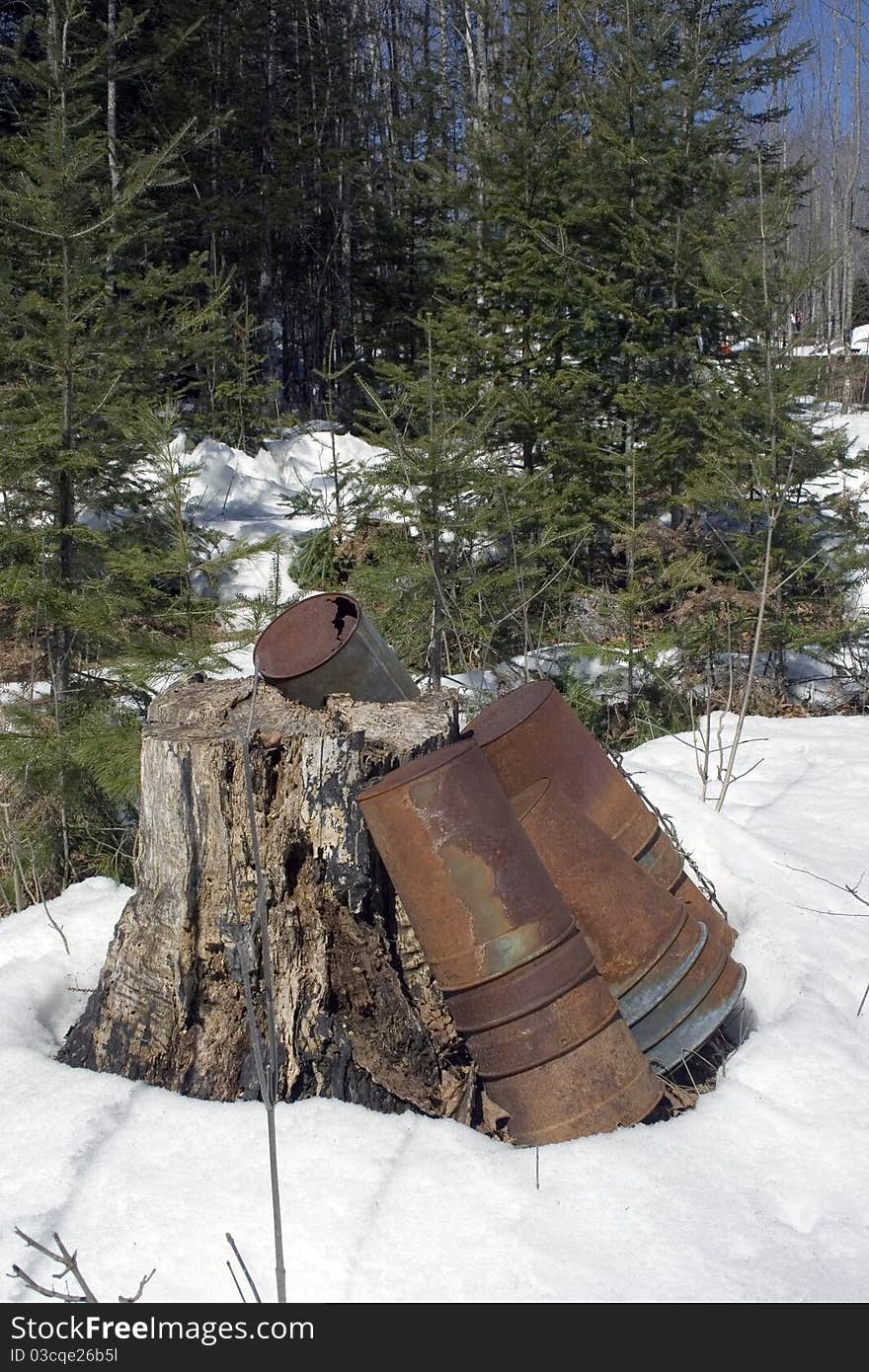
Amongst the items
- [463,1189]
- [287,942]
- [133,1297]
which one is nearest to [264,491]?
[287,942]

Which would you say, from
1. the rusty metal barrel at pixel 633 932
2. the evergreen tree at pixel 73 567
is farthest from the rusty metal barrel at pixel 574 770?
the evergreen tree at pixel 73 567

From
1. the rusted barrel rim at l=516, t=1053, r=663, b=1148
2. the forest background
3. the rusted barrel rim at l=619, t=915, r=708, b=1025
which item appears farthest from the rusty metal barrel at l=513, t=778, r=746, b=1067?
the forest background

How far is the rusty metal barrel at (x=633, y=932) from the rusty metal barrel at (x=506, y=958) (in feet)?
0.55

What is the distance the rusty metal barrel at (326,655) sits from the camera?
2.68 metres

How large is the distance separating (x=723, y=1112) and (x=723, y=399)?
7.28m

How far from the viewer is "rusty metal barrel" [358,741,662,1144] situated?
84.4 inches

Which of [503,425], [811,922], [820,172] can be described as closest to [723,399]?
[503,425]

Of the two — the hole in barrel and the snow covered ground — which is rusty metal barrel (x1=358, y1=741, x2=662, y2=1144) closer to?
the snow covered ground

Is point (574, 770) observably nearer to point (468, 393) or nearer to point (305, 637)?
point (305, 637)

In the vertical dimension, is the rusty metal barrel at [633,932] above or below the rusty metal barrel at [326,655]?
below

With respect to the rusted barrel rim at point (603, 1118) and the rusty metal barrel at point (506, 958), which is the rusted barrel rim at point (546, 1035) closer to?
the rusty metal barrel at point (506, 958)

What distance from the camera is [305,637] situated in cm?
278

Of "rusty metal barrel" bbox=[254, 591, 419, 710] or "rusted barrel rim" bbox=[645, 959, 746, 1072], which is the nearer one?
"rusted barrel rim" bbox=[645, 959, 746, 1072]

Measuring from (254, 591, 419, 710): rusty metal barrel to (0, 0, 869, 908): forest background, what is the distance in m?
1.54
